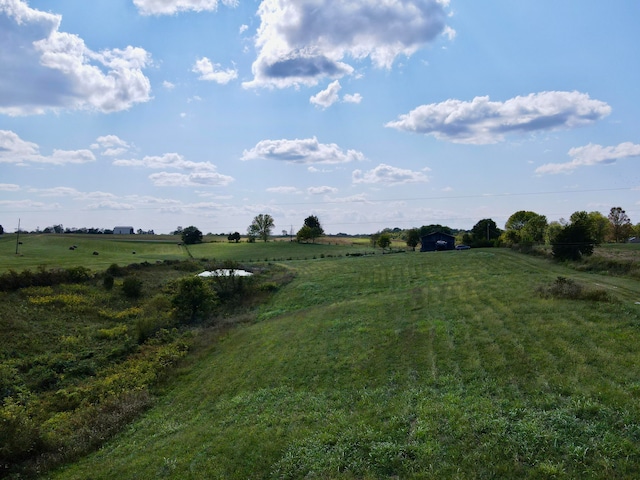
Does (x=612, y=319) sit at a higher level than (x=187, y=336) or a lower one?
higher

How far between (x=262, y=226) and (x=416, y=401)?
139 m

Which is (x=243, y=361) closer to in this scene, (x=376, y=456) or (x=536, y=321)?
(x=376, y=456)

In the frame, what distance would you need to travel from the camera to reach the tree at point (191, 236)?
133 m

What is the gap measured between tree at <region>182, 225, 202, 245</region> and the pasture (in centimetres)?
11291

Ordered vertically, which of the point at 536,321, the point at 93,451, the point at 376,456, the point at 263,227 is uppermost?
the point at 263,227

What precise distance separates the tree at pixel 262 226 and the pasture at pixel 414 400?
405 feet

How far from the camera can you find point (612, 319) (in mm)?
16469

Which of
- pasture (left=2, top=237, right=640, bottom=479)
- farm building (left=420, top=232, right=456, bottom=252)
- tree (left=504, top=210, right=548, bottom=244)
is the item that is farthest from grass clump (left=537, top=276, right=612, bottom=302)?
farm building (left=420, top=232, right=456, bottom=252)

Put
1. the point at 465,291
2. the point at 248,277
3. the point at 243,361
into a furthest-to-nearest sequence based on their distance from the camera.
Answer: the point at 248,277, the point at 465,291, the point at 243,361

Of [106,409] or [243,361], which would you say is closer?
[106,409]

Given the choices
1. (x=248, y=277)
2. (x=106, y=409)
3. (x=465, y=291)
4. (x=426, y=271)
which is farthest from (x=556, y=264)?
(x=106, y=409)

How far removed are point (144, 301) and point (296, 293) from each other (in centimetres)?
1805

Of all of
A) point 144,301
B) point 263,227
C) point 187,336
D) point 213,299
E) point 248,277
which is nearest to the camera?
point 187,336

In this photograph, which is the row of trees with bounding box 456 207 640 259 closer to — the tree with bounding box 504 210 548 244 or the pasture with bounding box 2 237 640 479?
the tree with bounding box 504 210 548 244
